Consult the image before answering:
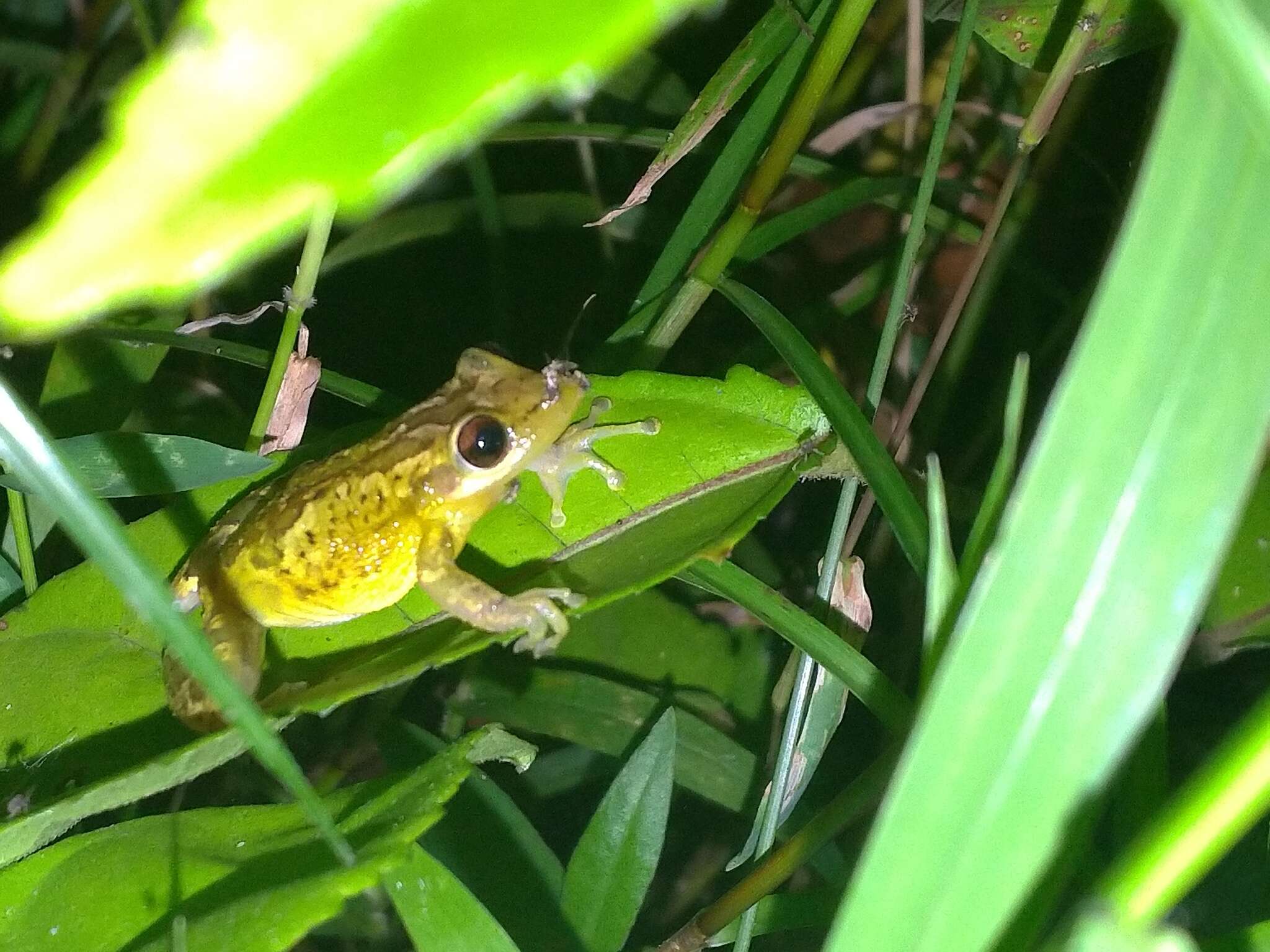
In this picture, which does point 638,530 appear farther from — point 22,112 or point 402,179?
point 22,112

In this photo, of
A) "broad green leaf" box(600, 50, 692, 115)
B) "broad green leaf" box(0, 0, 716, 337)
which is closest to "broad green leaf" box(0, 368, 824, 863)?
"broad green leaf" box(0, 0, 716, 337)

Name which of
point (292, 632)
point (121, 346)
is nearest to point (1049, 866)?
point (292, 632)

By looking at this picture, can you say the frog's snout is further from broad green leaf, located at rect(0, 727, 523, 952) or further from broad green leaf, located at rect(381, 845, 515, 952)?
broad green leaf, located at rect(381, 845, 515, 952)

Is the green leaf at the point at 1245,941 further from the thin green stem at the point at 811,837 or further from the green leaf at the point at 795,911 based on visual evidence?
the green leaf at the point at 795,911

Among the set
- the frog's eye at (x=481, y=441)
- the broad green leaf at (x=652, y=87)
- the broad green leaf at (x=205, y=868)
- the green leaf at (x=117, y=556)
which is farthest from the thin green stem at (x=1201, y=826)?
the broad green leaf at (x=652, y=87)

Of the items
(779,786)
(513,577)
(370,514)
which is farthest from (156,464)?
(779,786)

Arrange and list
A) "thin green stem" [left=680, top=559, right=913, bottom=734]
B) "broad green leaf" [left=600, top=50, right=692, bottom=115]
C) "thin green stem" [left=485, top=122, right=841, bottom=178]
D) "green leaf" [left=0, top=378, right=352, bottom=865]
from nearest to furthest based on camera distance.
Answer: "green leaf" [left=0, top=378, right=352, bottom=865] → "thin green stem" [left=680, top=559, right=913, bottom=734] → "thin green stem" [left=485, top=122, right=841, bottom=178] → "broad green leaf" [left=600, top=50, right=692, bottom=115]
